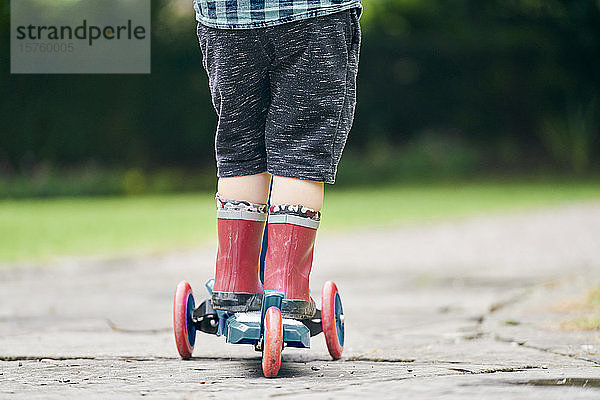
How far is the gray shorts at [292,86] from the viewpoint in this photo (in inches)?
92.7

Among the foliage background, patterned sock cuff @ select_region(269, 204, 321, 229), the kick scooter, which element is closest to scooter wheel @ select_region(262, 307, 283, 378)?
the kick scooter

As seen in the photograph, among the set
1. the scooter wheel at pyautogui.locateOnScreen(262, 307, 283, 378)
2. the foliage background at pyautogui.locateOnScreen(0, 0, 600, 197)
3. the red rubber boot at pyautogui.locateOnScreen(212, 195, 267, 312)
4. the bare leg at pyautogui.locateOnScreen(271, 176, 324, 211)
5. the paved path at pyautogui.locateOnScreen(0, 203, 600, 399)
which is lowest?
the paved path at pyautogui.locateOnScreen(0, 203, 600, 399)

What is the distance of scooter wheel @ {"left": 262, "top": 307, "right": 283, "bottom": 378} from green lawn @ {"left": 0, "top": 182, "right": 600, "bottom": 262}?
450 centimetres

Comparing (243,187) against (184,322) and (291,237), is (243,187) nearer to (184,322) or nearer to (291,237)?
(291,237)

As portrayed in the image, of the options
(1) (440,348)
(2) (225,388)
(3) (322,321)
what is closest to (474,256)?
(1) (440,348)

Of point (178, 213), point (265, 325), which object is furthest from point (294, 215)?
point (178, 213)

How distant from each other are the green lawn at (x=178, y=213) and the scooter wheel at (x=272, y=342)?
14.7 feet

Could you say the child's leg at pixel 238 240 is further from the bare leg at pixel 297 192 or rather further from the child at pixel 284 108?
the bare leg at pixel 297 192

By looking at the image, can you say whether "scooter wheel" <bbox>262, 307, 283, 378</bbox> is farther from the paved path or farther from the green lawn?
the green lawn

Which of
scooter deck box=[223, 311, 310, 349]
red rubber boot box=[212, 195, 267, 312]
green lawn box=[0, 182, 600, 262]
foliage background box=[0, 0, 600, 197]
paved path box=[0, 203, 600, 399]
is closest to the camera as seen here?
paved path box=[0, 203, 600, 399]

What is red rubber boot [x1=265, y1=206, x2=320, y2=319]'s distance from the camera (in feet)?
7.76

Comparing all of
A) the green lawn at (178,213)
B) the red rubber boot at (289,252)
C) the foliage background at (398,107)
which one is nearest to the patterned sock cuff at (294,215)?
the red rubber boot at (289,252)

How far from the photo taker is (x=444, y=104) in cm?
1614

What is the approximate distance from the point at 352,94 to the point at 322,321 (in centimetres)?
A: 60
